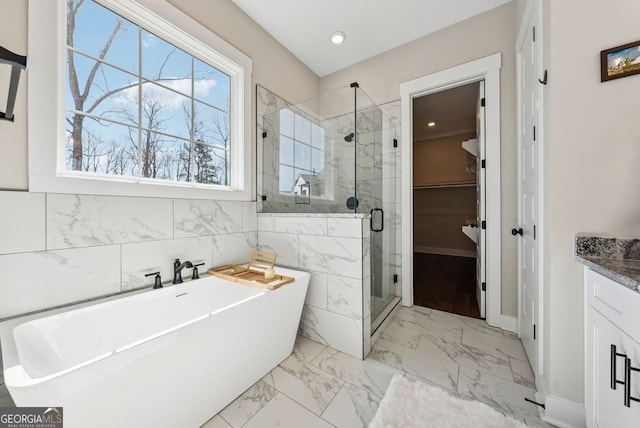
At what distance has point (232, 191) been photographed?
217cm

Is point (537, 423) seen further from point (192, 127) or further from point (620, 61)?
point (192, 127)

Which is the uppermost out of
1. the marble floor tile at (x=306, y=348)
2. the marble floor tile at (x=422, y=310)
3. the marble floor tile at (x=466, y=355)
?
the marble floor tile at (x=422, y=310)

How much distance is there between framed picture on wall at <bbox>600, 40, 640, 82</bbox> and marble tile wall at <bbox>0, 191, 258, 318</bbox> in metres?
2.56

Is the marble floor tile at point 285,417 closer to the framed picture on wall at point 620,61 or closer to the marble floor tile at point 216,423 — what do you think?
the marble floor tile at point 216,423

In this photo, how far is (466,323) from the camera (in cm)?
233

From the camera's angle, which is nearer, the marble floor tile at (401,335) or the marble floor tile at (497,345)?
the marble floor tile at (497,345)

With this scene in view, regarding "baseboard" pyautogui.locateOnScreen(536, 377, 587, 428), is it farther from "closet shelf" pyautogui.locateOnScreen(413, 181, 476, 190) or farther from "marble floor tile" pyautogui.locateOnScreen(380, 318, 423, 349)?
"closet shelf" pyautogui.locateOnScreen(413, 181, 476, 190)

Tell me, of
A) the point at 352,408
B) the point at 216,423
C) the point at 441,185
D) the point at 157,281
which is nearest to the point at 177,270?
the point at 157,281

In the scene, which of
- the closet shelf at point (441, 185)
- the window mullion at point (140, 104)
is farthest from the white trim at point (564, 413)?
the closet shelf at point (441, 185)

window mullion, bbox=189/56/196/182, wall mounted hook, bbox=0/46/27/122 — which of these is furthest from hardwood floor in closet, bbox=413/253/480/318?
wall mounted hook, bbox=0/46/27/122

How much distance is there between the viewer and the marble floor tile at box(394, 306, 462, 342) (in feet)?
7.02

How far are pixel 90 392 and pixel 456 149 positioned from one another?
246 inches

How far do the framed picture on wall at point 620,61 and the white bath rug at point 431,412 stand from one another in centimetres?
179

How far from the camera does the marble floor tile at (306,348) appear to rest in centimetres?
186
